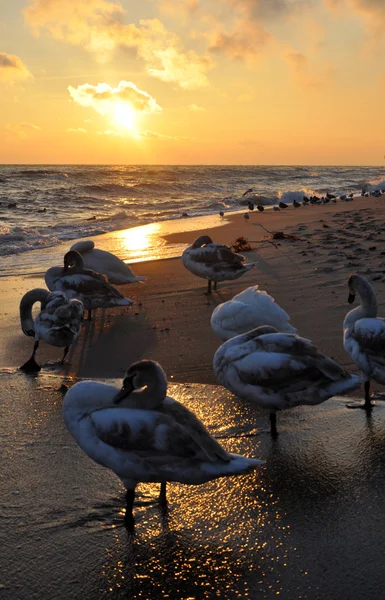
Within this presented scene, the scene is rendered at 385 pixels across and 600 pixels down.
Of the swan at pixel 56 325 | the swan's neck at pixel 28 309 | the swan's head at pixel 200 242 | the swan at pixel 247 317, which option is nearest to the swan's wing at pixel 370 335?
the swan at pixel 247 317

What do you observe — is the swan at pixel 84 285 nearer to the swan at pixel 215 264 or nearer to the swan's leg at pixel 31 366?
the swan at pixel 215 264

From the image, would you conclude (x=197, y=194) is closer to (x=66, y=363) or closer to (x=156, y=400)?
(x=66, y=363)

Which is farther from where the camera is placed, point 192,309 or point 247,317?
point 192,309

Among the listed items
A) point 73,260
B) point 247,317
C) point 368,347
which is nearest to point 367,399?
point 368,347

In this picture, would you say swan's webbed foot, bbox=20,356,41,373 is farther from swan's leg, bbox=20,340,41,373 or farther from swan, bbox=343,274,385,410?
swan, bbox=343,274,385,410

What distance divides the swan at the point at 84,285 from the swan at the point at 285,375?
468cm

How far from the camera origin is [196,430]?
13.9 ft

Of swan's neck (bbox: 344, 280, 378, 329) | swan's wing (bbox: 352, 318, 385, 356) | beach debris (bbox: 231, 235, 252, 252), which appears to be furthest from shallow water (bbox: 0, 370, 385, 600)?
beach debris (bbox: 231, 235, 252, 252)

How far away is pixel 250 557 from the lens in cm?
377

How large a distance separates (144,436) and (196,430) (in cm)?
38

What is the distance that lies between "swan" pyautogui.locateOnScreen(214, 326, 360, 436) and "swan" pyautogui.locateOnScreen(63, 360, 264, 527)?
4.32 ft

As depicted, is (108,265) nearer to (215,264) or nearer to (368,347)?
(215,264)

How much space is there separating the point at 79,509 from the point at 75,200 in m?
37.8

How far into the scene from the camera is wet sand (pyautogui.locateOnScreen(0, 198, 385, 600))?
11.7 feet
